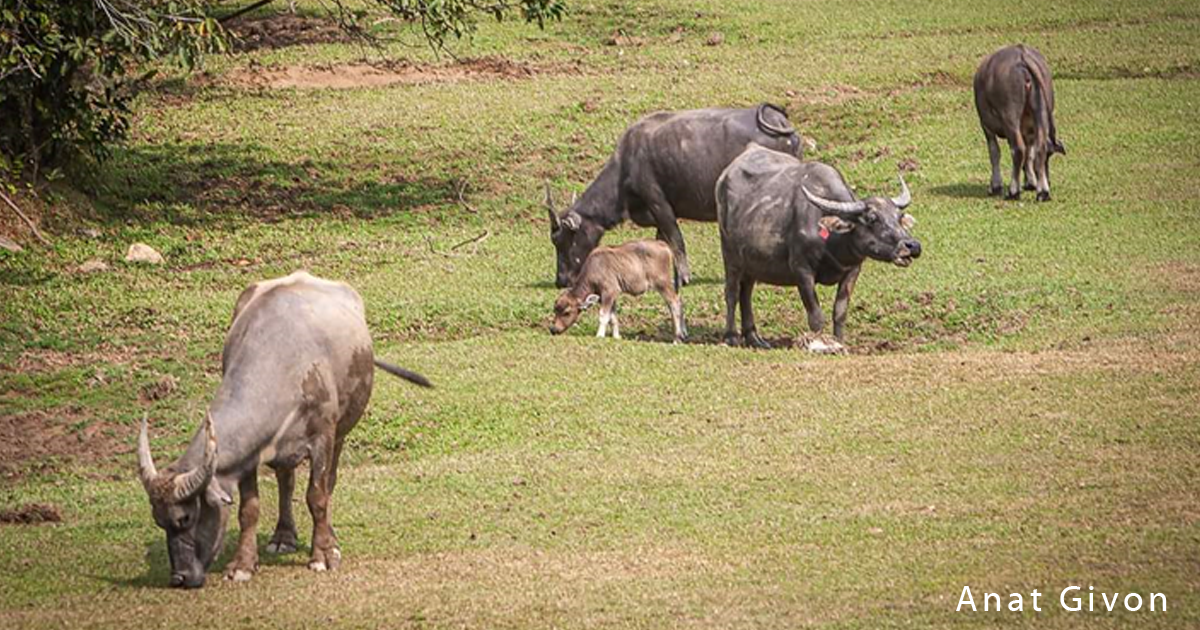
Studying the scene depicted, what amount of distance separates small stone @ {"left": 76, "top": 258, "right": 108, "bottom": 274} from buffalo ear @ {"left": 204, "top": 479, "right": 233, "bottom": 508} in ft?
34.4

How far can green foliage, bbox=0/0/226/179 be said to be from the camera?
18.8 m

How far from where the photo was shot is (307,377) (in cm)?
1078

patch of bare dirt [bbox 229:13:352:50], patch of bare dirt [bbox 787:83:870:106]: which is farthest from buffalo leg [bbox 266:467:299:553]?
patch of bare dirt [bbox 229:13:352:50]

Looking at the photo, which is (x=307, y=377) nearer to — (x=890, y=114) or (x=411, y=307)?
(x=411, y=307)

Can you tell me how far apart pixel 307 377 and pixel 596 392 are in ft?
15.0

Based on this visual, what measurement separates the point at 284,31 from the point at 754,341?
17.7 meters

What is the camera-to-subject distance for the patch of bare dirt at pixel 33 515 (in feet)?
40.9

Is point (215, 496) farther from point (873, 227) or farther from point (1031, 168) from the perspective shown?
point (1031, 168)

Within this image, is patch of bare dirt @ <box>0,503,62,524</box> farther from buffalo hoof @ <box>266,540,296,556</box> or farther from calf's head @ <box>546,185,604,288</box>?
calf's head @ <box>546,185,604,288</box>

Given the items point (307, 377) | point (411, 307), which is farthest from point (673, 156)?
point (307, 377)

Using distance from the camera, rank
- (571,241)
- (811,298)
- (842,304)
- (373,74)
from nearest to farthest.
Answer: (811,298) → (842,304) → (571,241) → (373,74)

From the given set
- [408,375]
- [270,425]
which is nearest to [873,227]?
[408,375]

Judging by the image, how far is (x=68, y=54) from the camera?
65.0 ft

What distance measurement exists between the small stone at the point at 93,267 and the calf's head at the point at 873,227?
318 inches
